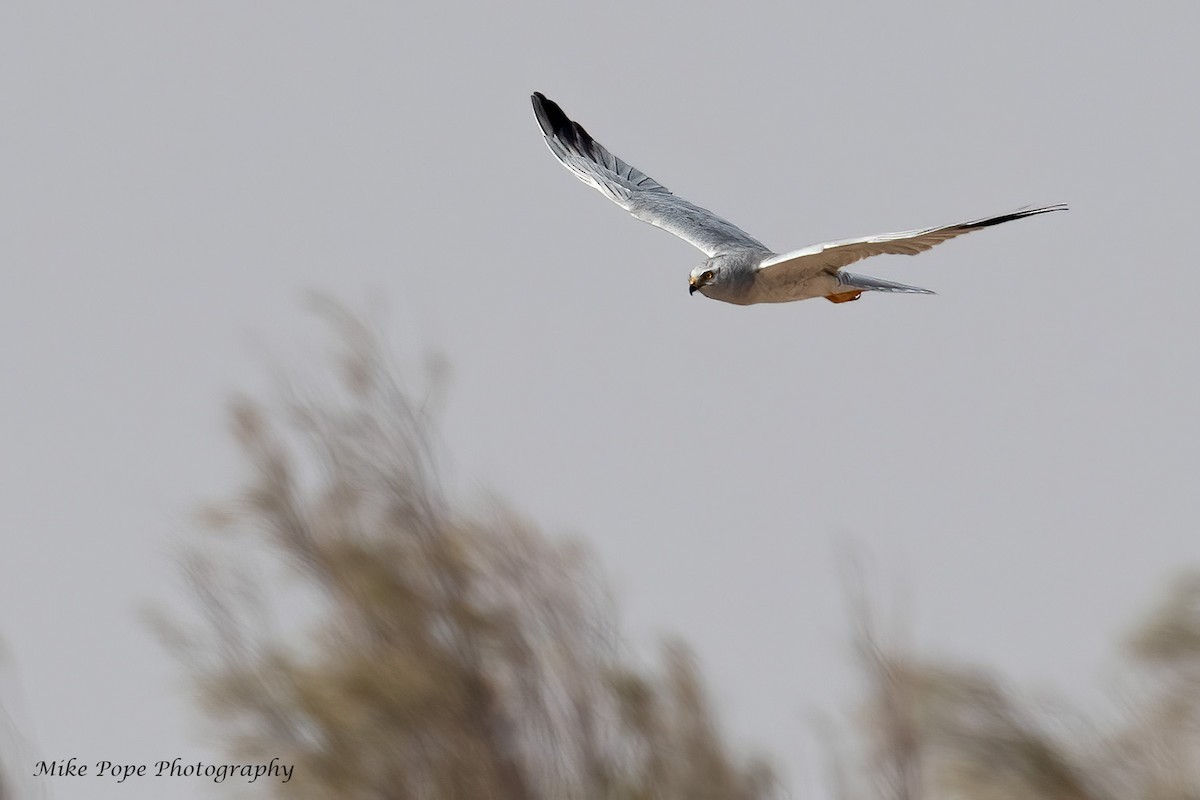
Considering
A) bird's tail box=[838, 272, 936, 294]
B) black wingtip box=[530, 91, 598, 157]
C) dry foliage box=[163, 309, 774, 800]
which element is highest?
black wingtip box=[530, 91, 598, 157]

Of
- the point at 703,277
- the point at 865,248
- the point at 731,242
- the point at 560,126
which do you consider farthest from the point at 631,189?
the point at 865,248

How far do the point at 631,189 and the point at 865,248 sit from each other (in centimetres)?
435

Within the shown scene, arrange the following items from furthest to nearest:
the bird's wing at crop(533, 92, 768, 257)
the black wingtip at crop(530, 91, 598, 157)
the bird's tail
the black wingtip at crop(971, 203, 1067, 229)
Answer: the black wingtip at crop(530, 91, 598, 157) < the bird's wing at crop(533, 92, 768, 257) < the bird's tail < the black wingtip at crop(971, 203, 1067, 229)

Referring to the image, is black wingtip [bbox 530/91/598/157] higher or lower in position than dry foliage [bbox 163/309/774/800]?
higher

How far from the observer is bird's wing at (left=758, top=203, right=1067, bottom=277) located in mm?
7160

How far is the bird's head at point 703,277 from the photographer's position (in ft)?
31.9

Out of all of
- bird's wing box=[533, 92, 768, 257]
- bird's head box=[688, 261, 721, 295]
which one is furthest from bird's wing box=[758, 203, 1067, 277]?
bird's wing box=[533, 92, 768, 257]

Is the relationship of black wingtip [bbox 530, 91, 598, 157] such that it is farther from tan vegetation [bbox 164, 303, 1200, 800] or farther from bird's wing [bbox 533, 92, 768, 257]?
tan vegetation [bbox 164, 303, 1200, 800]

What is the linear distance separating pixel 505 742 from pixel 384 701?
618mm

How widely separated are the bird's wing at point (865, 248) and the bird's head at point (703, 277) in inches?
18.7

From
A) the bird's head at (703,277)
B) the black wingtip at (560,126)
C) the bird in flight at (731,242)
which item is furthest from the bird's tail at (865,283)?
the black wingtip at (560,126)

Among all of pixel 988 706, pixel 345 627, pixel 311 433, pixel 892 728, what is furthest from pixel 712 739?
pixel 311 433

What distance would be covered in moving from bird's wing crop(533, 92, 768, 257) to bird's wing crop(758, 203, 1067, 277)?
1.10m

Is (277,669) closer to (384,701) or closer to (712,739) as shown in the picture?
(384,701)
